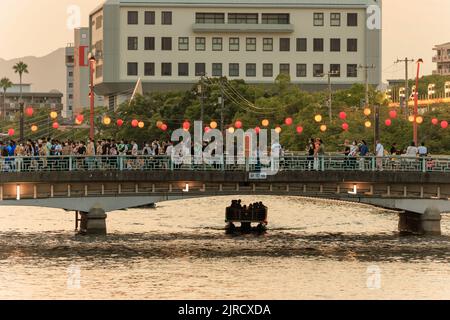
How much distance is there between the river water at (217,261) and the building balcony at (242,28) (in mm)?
81392

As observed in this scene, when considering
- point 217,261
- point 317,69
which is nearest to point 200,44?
point 317,69

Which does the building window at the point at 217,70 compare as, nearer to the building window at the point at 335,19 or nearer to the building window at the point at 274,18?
the building window at the point at 274,18

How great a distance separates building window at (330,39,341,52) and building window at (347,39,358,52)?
1.42m

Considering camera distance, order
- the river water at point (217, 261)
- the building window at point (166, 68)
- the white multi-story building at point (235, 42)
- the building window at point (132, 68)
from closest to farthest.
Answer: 1. the river water at point (217, 261)
2. the building window at point (166, 68)
3. the building window at point (132, 68)
4. the white multi-story building at point (235, 42)

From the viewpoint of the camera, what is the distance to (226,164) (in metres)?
82.6

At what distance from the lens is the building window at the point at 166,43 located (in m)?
182

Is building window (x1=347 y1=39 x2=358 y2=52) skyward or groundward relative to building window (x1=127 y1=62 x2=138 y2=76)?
skyward

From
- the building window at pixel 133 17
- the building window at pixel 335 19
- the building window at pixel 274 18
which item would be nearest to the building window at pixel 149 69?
the building window at pixel 133 17

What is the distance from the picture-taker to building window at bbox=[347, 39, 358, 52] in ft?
608

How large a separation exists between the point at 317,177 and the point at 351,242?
5.39 m

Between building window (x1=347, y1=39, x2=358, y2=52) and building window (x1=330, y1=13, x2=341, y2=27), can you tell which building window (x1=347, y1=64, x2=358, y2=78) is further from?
building window (x1=330, y1=13, x2=341, y2=27)

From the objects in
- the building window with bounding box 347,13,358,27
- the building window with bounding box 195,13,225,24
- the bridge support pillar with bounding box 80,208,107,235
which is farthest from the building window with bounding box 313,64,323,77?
the bridge support pillar with bounding box 80,208,107,235

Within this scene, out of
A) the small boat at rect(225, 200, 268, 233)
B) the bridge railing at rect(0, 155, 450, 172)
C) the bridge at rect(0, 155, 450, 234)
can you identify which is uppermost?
the bridge railing at rect(0, 155, 450, 172)

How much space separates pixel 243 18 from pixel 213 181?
105m
